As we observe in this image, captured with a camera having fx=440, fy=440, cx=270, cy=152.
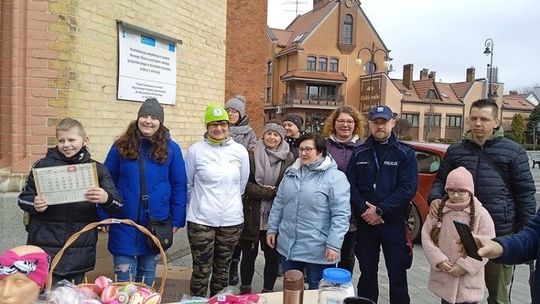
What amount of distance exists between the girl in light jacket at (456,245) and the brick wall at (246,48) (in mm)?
6378

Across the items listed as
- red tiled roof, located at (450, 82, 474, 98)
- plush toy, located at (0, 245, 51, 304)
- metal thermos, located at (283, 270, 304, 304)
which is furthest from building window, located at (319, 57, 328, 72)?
plush toy, located at (0, 245, 51, 304)

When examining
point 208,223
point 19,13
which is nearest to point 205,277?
point 208,223

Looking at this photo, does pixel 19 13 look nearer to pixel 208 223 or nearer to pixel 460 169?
pixel 208 223

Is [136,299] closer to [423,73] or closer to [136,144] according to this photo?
[136,144]

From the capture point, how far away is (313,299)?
2.43 meters

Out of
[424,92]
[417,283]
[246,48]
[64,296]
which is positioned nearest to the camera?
[64,296]

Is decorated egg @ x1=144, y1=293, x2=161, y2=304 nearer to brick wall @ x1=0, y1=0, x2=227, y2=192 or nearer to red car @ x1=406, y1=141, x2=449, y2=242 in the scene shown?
brick wall @ x1=0, y1=0, x2=227, y2=192

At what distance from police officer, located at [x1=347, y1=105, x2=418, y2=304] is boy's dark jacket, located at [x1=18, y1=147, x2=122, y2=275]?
82.7 inches

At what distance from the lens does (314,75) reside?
4803cm

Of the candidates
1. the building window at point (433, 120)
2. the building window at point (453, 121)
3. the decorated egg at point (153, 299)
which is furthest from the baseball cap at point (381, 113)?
the building window at point (453, 121)

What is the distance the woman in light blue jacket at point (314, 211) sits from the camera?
3.69m

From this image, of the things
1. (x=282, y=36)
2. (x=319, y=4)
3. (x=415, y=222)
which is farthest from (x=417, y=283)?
(x=319, y=4)

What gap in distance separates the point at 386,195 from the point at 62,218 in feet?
8.50

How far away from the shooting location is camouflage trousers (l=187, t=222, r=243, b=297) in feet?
12.8
